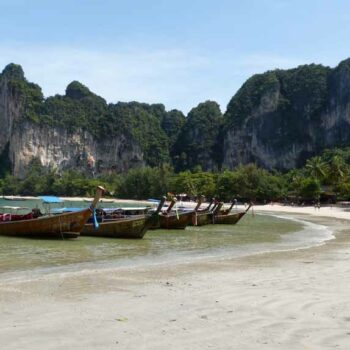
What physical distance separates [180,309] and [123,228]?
14469mm

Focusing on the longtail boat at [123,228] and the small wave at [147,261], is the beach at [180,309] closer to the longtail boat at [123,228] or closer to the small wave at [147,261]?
the small wave at [147,261]

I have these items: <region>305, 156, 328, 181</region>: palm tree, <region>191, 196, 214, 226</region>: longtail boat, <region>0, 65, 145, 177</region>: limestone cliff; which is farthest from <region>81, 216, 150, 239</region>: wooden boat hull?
<region>0, 65, 145, 177</region>: limestone cliff

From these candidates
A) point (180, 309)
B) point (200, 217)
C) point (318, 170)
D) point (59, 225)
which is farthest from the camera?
point (318, 170)

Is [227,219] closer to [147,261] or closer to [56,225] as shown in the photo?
[56,225]

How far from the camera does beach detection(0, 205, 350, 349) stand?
4.96 metres

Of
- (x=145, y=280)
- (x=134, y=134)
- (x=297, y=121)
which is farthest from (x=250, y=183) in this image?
(x=134, y=134)

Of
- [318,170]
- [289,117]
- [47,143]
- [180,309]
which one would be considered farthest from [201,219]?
[47,143]

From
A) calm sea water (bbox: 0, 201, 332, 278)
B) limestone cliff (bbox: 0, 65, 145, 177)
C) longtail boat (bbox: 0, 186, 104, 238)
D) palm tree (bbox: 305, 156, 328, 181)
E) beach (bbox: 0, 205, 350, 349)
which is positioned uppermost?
limestone cliff (bbox: 0, 65, 145, 177)

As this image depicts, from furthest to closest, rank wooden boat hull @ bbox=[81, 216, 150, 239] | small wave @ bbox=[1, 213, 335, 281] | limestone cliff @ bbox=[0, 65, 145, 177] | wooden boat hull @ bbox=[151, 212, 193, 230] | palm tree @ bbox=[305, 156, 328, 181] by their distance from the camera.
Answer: limestone cliff @ bbox=[0, 65, 145, 177]
palm tree @ bbox=[305, 156, 328, 181]
wooden boat hull @ bbox=[151, 212, 193, 230]
wooden boat hull @ bbox=[81, 216, 150, 239]
small wave @ bbox=[1, 213, 335, 281]

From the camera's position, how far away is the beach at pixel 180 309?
4.96m

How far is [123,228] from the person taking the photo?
20.7 meters

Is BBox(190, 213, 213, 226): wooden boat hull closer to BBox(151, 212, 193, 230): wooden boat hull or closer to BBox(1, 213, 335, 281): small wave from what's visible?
BBox(151, 212, 193, 230): wooden boat hull

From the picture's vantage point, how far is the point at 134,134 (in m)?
137

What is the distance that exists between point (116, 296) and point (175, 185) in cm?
7667
